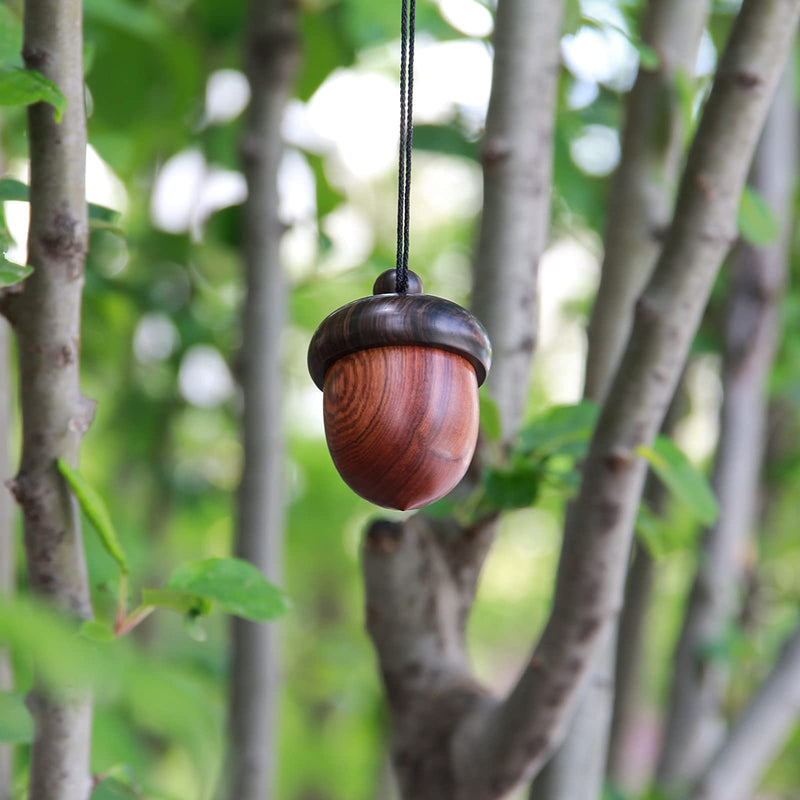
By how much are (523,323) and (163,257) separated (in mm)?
731

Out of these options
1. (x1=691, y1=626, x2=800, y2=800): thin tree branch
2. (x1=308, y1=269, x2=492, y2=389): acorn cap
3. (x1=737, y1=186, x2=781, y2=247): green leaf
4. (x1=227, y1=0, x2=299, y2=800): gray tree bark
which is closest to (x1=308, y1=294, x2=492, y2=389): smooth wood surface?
(x1=308, y1=269, x2=492, y2=389): acorn cap

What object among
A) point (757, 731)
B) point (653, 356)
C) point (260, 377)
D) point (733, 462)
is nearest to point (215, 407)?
point (260, 377)

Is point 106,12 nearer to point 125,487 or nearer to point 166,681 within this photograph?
point 166,681

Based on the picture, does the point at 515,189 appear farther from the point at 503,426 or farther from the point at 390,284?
the point at 390,284

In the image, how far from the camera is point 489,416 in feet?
2.28

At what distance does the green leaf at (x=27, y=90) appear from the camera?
1.48 ft

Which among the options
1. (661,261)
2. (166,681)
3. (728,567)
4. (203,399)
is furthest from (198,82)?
(166,681)

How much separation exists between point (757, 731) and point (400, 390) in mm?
770

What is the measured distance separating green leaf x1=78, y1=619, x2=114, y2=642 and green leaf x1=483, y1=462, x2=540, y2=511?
0.31m

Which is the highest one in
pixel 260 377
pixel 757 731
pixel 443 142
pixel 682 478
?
pixel 443 142

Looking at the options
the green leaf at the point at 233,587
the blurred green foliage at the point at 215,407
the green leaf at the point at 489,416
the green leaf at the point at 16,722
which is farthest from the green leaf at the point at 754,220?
the green leaf at the point at 16,722

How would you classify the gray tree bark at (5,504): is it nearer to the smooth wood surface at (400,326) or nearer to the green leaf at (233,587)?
the green leaf at (233,587)

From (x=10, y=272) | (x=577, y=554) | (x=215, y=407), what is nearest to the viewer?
(x=10, y=272)

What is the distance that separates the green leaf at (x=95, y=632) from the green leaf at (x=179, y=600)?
A: 4 centimetres
